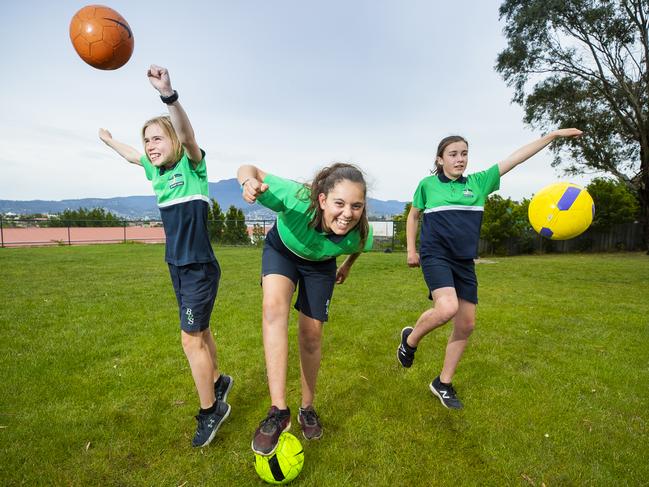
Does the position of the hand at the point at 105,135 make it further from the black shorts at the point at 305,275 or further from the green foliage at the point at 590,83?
the green foliage at the point at 590,83

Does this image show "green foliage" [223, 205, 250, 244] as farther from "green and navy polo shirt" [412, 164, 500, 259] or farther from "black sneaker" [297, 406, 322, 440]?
"black sneaker" [297, 406, 322, 440]

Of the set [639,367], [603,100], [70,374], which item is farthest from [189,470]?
[603,100]

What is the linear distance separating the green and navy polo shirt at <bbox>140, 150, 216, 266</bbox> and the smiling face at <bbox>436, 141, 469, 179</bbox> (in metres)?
2.13

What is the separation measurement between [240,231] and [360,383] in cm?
2255

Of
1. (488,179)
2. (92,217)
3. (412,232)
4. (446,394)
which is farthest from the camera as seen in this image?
(92,217)

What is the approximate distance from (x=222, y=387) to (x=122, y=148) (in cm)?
221

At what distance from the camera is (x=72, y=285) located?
29.5 feet

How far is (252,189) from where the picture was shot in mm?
2258

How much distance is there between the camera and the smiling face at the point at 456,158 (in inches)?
137

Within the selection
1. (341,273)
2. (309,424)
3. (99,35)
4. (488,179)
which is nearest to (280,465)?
(309,424)

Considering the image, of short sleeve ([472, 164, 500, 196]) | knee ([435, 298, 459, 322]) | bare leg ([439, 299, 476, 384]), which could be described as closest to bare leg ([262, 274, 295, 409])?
knee ([435, 298, 459, 322])

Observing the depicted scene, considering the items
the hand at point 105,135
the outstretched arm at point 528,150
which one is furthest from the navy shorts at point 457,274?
the hand at point 105,135

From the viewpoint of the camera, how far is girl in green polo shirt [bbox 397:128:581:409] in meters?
3.40

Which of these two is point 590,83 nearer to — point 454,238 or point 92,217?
point 454,238
